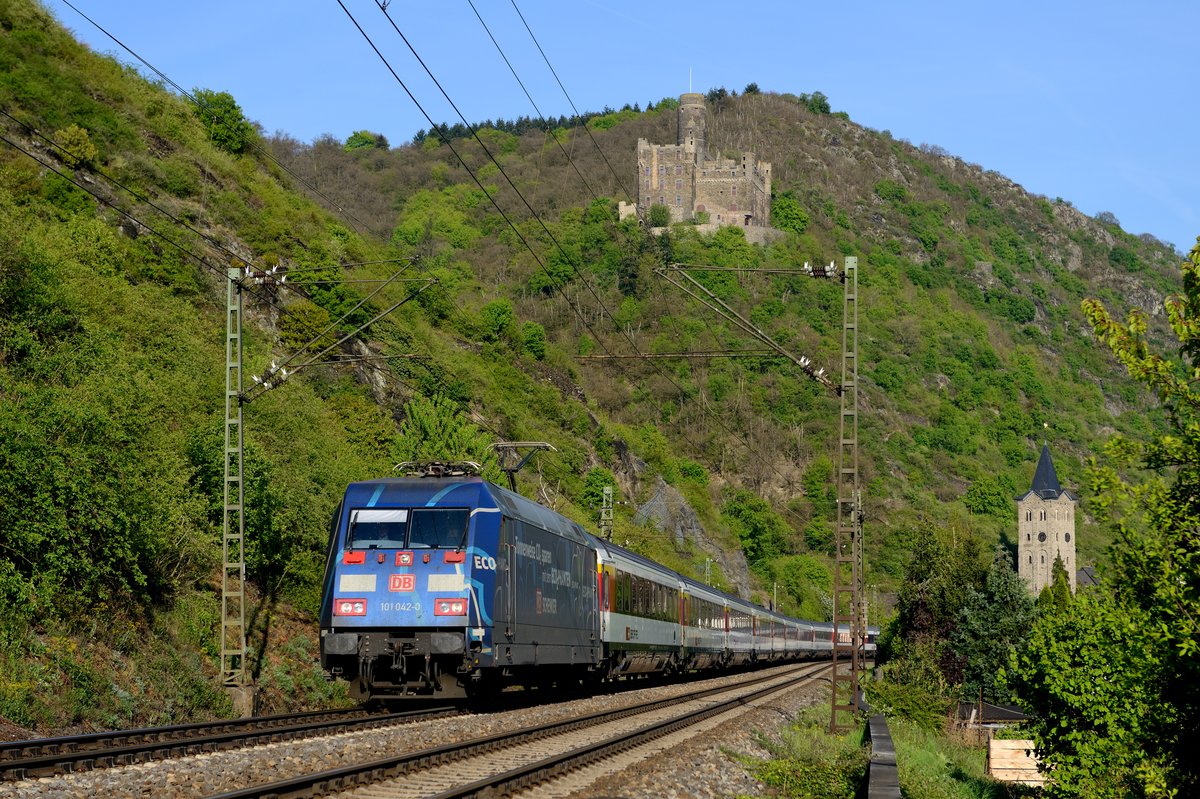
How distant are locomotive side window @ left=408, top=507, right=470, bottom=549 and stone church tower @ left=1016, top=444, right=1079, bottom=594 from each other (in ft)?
524

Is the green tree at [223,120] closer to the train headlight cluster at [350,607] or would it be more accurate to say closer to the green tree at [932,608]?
the green tree at [932,608]

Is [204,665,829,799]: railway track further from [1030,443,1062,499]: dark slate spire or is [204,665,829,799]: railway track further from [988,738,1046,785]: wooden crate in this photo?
[1030,443,1062,499]: dark slate spire

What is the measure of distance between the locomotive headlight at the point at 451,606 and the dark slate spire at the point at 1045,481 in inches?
6370

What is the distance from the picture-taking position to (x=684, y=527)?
4823 inches

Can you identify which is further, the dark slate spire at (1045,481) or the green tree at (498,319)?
the dark slate spire at (1045,481)

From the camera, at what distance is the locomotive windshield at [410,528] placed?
2214 cm

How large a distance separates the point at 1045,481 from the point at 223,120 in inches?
5045

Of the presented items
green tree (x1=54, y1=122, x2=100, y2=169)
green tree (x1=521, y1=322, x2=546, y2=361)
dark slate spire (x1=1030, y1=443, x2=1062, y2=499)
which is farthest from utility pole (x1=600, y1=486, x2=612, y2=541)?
dark slate spire (x1=1030, y1=443, x2=1062, y2=499)

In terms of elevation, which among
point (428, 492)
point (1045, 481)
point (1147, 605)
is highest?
point (1045, 481)

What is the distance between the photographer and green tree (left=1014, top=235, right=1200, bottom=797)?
1406cm

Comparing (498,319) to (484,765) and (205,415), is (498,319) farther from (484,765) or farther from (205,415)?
(484,765)

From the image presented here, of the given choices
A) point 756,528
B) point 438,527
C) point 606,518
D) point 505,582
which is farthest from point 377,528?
point 756,528

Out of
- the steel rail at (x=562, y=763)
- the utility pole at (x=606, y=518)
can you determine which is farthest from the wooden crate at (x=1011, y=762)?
the utility pole at (x=606, y=518)

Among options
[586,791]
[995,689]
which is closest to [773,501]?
[995,689]
